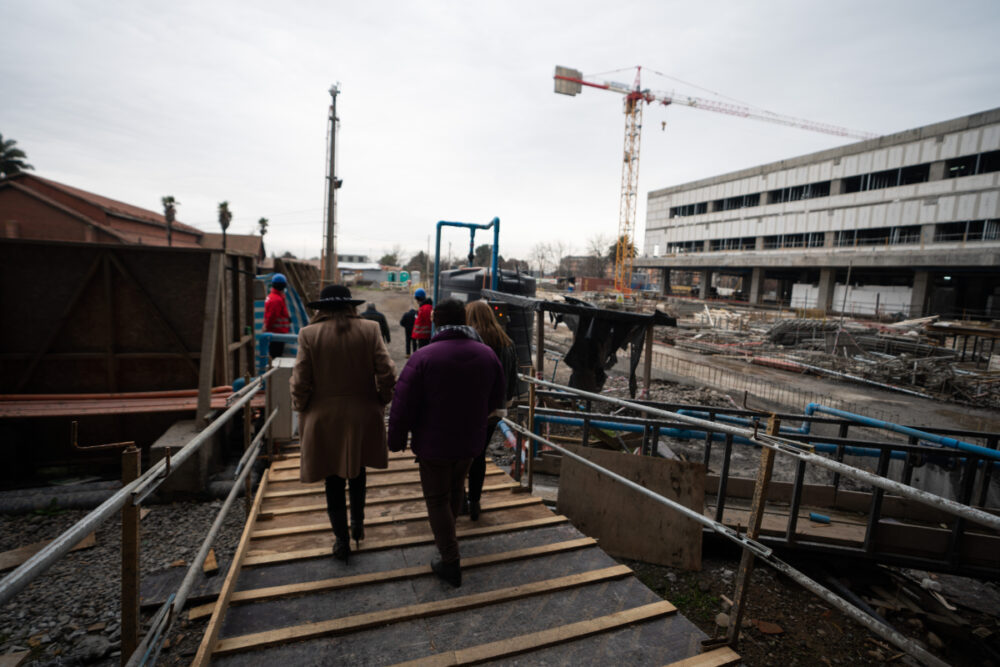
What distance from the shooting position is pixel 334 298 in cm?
319

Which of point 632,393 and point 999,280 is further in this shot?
point 999,280

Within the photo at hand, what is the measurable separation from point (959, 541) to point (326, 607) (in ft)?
17.0

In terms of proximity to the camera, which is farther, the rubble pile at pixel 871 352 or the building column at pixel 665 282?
the building column at pixel 665 282

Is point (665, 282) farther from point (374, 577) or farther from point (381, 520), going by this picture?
point (374, 577)

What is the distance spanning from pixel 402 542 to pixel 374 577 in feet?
1.44

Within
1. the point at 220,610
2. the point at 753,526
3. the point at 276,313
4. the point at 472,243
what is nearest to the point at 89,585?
the point at 220,610

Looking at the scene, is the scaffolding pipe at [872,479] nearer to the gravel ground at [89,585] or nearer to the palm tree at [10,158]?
the gravel ground at [89,585]

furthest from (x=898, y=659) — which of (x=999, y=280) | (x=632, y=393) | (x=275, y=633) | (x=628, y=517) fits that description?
(x=999, y=280)

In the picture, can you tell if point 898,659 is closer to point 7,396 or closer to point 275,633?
point 275,633

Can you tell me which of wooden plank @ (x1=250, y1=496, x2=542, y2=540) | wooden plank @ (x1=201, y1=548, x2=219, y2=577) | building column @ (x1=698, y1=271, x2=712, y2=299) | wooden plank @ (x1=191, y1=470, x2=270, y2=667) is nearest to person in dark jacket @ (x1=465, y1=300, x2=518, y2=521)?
wooden plank @ (x1=250, y1=496, x2=542, y2=540)

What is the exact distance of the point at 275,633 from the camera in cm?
240

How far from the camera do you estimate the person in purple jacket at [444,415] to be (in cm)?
292

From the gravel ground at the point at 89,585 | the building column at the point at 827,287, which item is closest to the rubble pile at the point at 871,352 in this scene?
the building column at the point at 827,287

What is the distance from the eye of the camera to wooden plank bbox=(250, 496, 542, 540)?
3393 mm
